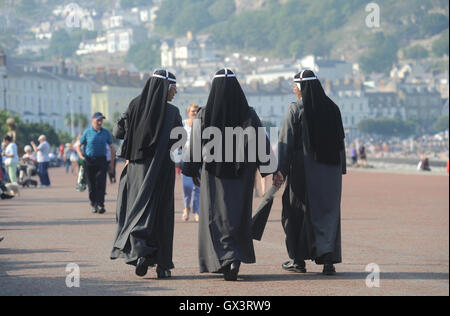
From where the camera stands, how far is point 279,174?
9656mm

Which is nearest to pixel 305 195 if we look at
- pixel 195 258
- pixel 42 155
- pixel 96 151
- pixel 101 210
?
pixel 195 258

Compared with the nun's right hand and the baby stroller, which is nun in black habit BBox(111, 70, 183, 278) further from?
the baby stroller

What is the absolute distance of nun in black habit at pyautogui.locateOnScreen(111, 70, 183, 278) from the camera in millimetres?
9242

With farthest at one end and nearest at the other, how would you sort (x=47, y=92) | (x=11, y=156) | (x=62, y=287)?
(x=47, y=92)
(x=11, y=156)
(x=62, y=287)

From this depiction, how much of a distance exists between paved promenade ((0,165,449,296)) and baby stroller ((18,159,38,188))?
365 inches

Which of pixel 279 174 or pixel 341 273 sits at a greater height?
pixel 279 174

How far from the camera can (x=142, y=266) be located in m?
9.12

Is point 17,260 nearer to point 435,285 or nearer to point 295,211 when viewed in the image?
point 295,211

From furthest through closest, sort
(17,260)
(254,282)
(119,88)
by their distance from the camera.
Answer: (119,88) → (17,260) → (254,282)

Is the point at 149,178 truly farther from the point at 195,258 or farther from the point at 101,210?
the point at 101,210

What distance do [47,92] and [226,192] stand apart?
127391 millimetres
